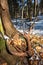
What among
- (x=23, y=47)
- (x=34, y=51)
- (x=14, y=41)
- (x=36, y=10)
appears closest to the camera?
(x=34, y=51)

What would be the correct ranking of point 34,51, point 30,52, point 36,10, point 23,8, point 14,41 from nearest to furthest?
point 30,52 < point 34,51 < point 14,41 < point 23,8 < point 36,10

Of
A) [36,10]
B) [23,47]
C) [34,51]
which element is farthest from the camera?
[36,10]

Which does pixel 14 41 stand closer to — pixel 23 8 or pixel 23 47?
pixel 23 47

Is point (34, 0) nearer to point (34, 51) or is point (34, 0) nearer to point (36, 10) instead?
point (36, 10)

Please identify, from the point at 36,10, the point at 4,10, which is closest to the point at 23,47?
the point at 4,10

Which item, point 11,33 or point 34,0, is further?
point 34,0

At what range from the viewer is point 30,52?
5711 millimetres

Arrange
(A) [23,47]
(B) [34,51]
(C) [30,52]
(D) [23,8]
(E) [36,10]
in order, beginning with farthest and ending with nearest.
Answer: (E) [36,10], (D) [23,8], (A) [23,47], (B) [34,51], (C) [30,52]

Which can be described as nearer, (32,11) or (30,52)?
(30,52)

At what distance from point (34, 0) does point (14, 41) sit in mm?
7919

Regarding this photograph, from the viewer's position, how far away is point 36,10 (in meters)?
15.2

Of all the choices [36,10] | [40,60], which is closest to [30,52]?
[40,60]

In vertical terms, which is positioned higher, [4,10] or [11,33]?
[4,10]

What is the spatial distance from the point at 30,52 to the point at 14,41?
1.43 meters
